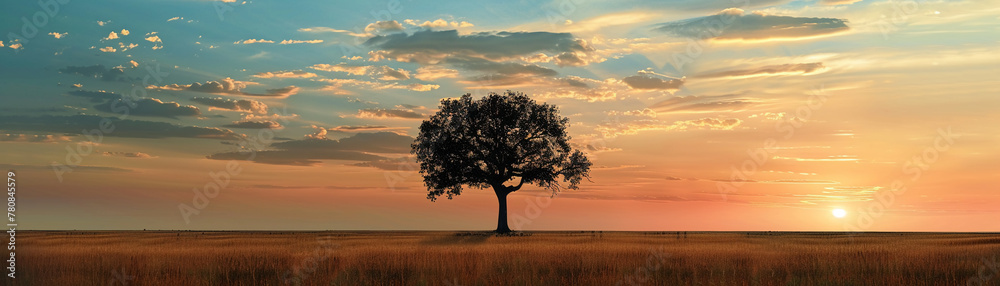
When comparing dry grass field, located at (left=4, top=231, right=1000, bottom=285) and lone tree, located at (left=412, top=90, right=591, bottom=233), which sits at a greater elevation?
lone tree, located at (left=412, top=90, right=591, bottom=233)

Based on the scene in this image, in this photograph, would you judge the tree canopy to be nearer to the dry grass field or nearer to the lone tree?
the lone tree

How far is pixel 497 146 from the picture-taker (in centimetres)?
5662

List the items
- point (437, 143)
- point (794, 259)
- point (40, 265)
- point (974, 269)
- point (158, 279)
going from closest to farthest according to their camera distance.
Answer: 1. point (158, 279)
2. point (974, 269)
3. point (40, 265)
4. point (794, 259)
5. point (437, 143)

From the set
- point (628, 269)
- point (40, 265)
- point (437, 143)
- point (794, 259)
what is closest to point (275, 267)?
point (40, 265)

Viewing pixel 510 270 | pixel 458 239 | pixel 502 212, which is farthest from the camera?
pixel 502 212

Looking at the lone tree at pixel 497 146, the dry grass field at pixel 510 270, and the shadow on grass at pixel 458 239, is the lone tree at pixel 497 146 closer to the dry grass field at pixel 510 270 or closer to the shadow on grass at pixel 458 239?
the shadow on grass at pixel 458 239

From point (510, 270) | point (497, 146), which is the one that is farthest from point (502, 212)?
point (510, 270)

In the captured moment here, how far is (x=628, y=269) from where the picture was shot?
1998cm

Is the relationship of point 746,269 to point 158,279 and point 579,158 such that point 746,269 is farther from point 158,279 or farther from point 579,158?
point 579,158

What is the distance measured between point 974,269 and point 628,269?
973 centimetres

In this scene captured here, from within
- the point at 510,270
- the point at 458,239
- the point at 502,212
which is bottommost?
the point at 458,239

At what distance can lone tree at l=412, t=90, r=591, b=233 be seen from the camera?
56406 mm

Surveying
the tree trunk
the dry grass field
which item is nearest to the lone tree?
the tree trunk

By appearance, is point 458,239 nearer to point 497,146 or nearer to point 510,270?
point 497,146
